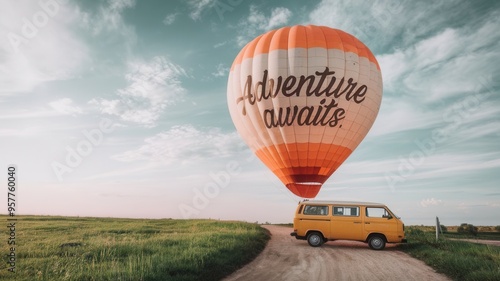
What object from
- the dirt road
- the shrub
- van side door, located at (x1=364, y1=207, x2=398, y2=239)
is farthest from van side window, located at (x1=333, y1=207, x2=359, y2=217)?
the shrub

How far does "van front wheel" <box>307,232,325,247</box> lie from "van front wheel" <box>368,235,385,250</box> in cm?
231

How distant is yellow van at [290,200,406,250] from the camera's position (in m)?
17.2

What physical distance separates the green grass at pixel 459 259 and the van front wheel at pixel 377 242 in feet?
3.50

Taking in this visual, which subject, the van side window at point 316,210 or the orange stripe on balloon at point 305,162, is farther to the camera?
the orange stripe on balloon at point 305,162

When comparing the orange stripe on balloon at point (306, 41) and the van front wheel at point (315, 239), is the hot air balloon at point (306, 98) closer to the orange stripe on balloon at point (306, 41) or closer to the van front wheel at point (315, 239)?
the orange stripe on balloon at point (306, 41)

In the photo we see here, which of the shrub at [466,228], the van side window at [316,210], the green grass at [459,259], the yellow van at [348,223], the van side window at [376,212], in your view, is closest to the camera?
the green grass at [459,259]

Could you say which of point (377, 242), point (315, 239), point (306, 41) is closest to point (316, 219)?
point (315, 239)

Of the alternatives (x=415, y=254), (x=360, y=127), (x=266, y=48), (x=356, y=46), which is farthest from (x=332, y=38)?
(x=415, y=254)

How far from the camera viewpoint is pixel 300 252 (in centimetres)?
1536

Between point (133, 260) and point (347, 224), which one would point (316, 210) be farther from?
point (133, 260)

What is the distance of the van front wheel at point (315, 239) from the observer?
17.7m

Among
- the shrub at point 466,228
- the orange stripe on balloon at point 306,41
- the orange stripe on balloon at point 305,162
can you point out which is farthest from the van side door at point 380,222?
the shrub at point 466,228

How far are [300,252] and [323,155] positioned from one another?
8.01 m

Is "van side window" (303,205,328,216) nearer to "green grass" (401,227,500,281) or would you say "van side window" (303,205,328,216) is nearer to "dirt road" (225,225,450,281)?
"dirt road" (225,225,450,281)
